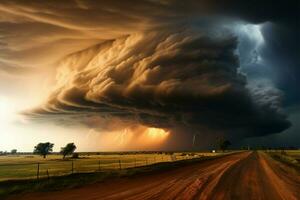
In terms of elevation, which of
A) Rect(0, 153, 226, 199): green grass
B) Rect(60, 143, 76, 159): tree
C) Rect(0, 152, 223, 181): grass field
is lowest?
Rect(0, 153, 226, 199): green grass

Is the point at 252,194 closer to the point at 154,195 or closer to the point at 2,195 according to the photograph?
the point at 154,195

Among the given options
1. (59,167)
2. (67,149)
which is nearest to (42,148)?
(67,149)

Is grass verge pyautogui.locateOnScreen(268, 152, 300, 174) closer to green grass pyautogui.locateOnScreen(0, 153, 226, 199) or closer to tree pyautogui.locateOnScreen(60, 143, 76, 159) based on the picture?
green grass pyautogui.locateOnScreen(0, 153, 226, 199)

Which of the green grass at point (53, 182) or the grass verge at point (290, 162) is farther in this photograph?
the grass verge at point (290, 162)

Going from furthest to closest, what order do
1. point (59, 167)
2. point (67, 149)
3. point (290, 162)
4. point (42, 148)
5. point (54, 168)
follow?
point (42, 148), point (67, 149), point (59, 167), point (54, 168), point (290, 162)

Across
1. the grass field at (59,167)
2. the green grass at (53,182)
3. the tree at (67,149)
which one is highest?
the tree at (67,149)

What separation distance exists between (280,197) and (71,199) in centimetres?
1135

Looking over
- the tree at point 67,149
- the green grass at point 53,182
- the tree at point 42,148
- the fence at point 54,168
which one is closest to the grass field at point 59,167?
the fence at point 54,168

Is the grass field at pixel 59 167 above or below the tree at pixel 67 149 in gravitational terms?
below

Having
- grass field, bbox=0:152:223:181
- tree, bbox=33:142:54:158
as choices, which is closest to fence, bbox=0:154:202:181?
grass field, bbox=0:152:223:181

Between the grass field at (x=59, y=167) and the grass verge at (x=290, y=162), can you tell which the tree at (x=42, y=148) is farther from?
the grass verge at (x=290, y=162)

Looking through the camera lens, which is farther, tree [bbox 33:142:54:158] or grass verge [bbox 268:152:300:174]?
tree [bbox 33:142:54:158]

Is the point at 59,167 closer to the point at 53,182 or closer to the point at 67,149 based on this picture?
the point at 53,182

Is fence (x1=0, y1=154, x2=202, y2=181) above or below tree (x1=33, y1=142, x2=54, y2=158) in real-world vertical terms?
below
